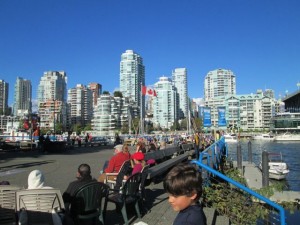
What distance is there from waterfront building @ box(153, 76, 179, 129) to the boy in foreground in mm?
121388

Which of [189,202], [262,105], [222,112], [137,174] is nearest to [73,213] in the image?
[137,174]

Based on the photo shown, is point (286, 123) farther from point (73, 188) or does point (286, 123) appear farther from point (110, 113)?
point (73, 188)

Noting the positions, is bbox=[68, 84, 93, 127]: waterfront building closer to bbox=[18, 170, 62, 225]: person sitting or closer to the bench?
the bench

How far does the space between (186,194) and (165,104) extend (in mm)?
145427

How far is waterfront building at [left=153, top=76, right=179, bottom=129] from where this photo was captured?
130475 millimetres

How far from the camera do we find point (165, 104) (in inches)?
5817

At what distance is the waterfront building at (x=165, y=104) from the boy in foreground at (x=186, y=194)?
12139 centimetres

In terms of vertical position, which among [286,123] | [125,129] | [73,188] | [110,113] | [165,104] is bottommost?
[73,188]

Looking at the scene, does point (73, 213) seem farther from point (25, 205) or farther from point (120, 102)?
point (120, 102)

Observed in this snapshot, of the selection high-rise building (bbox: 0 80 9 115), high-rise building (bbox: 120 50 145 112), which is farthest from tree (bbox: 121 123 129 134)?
high-rise building (bbox: 0 80 9 115)

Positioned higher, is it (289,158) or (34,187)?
(34,187)

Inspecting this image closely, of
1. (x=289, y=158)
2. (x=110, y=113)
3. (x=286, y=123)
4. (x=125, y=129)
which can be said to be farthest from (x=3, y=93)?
(x=289, y=158)

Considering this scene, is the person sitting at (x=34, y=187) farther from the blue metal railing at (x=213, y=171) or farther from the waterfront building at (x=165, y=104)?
the waterfront building at (x=165, y=104)

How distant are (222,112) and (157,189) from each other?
18468 mm
